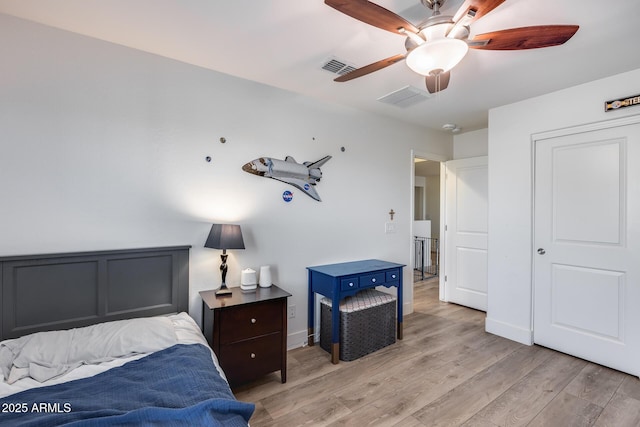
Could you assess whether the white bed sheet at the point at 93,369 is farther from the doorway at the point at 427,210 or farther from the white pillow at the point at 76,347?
the doorway at the point at 427,210

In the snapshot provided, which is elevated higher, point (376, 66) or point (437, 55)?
point (376, 66)

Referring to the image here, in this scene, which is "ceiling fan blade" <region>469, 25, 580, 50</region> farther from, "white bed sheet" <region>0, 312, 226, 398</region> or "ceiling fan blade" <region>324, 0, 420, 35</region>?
"white bed sheet" <region>0, 312, 226, 398</region>

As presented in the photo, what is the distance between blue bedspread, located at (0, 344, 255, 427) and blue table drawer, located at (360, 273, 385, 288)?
165 centimetres

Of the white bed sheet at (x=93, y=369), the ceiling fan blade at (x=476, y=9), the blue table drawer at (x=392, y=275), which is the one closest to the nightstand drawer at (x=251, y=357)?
the white bed sheet at (x=93, y=369)

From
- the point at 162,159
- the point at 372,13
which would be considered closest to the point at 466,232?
the point at 372,13

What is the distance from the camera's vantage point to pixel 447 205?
4316mm

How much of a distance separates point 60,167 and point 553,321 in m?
4.31

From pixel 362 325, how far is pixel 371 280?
0.43 m

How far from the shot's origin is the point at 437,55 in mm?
1414

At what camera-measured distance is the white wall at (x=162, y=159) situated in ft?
6.08

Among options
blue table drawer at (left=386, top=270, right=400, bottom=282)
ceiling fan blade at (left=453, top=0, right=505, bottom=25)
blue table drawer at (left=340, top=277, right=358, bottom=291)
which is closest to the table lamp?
blue table drawer at (left=340, top=277, right=358, bottom=291)

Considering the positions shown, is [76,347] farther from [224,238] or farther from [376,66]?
[376,66]

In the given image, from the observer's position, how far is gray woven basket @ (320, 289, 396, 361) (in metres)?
2.68

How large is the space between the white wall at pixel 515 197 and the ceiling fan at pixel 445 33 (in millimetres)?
1684
